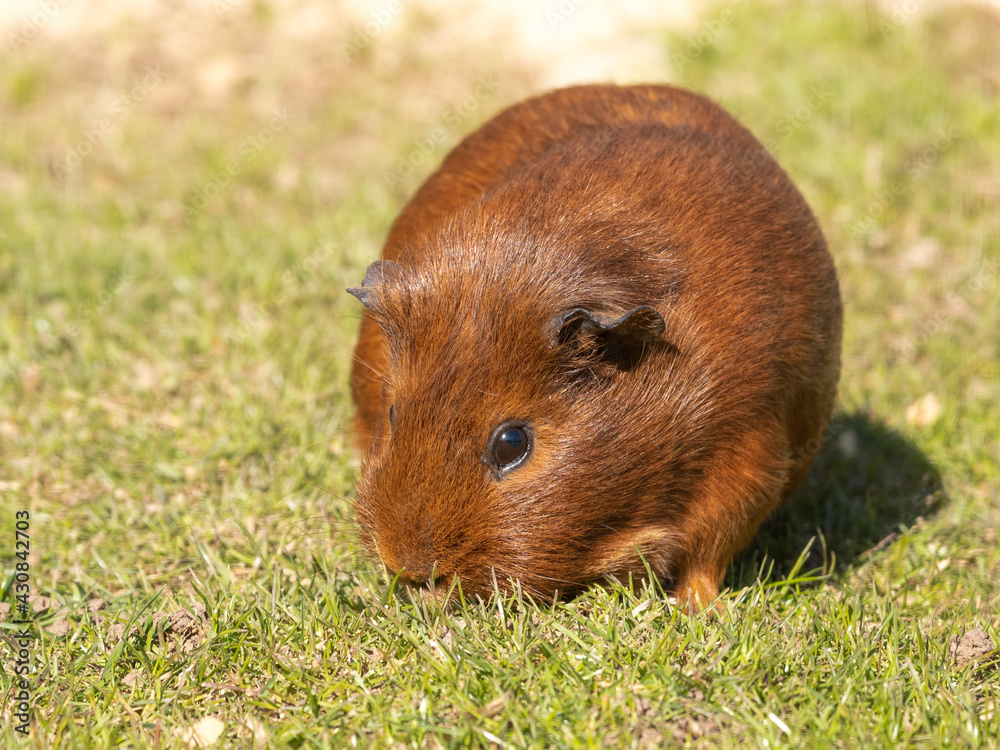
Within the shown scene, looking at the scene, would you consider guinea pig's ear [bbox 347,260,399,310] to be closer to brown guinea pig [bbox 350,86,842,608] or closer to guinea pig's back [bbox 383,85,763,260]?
brown guinea pig [bbox 350,86,842,608]

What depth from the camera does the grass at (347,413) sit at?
3.45 m

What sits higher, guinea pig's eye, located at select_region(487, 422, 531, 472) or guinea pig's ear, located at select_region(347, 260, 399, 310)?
guinea pig's ear, located at select_region(347, 260, 399, 310)

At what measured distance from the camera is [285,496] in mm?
4938

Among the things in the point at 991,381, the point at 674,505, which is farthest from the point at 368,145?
the point at 674,505

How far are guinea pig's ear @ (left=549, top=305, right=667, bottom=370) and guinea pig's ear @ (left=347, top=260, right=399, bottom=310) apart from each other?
712 mm

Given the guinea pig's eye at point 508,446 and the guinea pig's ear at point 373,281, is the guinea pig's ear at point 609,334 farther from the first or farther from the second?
the guinea pig's ear at point 373,281

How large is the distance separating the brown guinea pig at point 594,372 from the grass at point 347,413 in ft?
0.90

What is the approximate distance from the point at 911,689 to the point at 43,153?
7372 mm

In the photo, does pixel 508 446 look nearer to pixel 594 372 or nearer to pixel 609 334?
pixel 594 372

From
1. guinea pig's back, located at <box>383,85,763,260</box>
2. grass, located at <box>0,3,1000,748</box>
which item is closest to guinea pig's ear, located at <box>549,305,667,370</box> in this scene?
grass, located at <box>0,3,1000,748</box>

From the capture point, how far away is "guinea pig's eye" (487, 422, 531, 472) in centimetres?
356

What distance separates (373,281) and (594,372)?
892mm

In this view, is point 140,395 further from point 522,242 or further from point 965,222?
point 965,222

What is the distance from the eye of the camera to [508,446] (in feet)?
11.7
